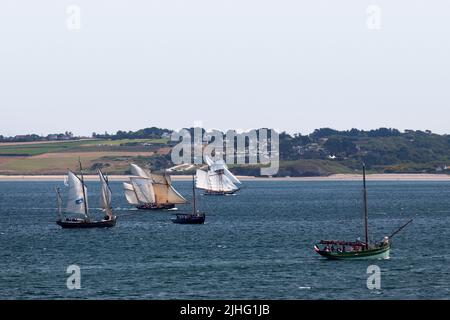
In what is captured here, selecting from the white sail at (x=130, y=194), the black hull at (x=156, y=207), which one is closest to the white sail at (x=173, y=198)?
the black hull at (x=156, y=207)

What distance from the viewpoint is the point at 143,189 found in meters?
180

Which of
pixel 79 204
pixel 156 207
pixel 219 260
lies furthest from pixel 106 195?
pixel 156 207

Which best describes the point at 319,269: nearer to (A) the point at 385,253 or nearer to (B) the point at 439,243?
(A) the point at 385,253

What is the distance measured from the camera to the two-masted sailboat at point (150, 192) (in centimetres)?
17938

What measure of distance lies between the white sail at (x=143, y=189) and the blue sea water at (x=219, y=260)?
93.8ft

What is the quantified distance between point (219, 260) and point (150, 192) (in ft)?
312

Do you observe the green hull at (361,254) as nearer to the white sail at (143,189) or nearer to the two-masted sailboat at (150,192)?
the two-masted sailboat at (150,192)

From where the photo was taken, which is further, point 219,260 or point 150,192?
point 150,192

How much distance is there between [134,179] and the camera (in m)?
180

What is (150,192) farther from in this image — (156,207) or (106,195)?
(106,195)

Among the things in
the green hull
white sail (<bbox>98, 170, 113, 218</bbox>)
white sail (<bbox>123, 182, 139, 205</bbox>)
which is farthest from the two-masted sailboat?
the green hull

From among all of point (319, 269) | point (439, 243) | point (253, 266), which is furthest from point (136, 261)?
point (439, 243)
